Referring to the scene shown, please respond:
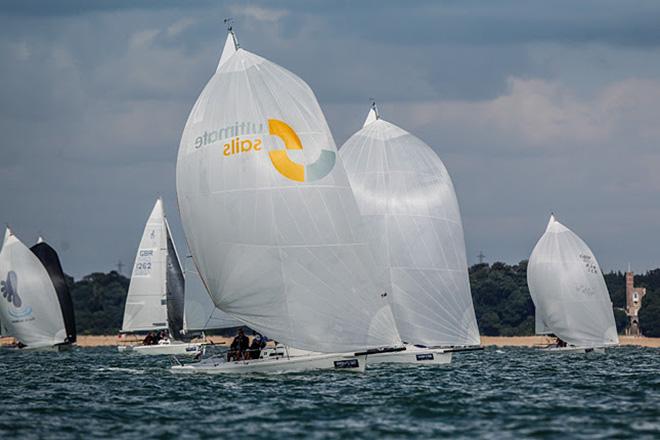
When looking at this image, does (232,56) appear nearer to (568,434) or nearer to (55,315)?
(568,434)

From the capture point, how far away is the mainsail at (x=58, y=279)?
9169cm

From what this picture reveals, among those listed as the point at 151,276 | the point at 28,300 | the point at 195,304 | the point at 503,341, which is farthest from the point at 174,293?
the point at 503,341

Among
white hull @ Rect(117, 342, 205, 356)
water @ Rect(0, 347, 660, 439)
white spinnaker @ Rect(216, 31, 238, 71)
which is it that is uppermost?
white spinnaker @ Rect(216, 31, 238, 71)

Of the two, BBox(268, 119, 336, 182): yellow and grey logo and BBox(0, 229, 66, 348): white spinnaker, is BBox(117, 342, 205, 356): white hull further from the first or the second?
BBox(268, 119, 336, 182): yellow and grey logo

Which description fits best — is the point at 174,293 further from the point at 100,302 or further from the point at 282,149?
the point at 100,302

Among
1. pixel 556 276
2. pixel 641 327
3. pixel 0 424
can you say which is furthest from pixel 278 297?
pixel 641 327

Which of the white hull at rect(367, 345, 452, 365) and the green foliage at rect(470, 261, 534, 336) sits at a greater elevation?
the green foliage at rect(470, 261, 534, 336)

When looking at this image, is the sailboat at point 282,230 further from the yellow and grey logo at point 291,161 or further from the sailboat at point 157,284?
the sailboat at point 157,284

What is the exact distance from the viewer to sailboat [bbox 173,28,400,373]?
141 ft

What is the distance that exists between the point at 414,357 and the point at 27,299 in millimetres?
41227

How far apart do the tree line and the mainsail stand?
61.3 meters

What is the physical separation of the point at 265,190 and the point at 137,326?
51.7 metres

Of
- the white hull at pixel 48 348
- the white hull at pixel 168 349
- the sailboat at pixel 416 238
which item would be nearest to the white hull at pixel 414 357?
the sailboat at pixel 416 238

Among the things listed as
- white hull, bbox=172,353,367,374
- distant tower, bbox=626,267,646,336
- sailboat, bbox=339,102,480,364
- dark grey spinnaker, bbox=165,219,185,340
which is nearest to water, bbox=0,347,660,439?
white hull, bbox=172,353,367,374
